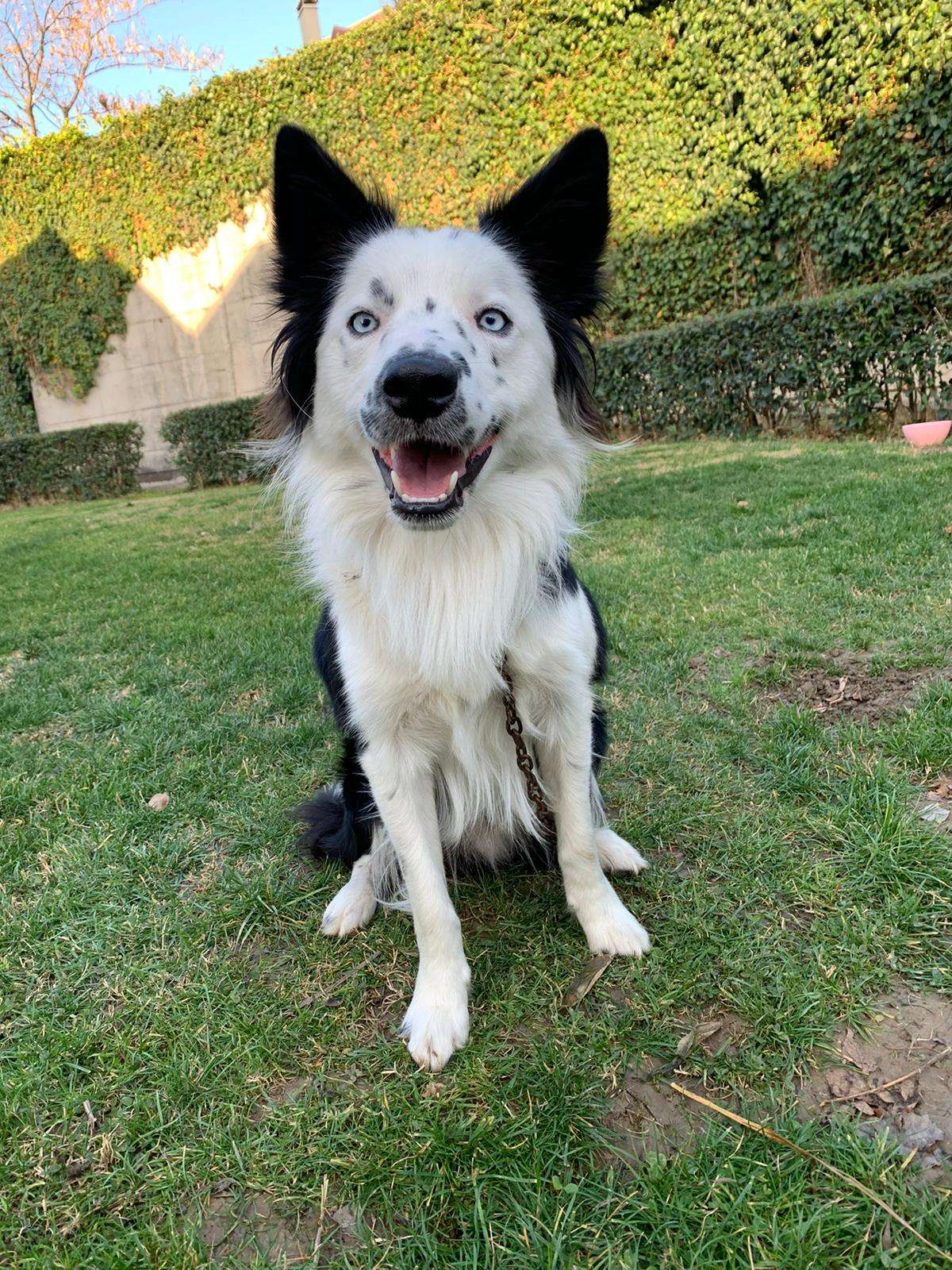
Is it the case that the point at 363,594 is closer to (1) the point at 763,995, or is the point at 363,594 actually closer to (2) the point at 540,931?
(2) the point at 540,931

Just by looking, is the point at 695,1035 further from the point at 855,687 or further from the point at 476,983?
the point at 855,687

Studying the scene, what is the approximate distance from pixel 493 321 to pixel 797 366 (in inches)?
287

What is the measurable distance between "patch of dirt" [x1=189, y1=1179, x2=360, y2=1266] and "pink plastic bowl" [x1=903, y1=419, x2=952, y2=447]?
297 inches

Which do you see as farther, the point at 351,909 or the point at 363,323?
the point at 351,909

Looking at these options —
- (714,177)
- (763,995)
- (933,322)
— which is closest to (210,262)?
(714,177)

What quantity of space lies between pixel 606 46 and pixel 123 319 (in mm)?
10588

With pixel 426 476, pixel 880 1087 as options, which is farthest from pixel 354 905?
pixel 880 1087

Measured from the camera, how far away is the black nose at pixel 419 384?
165 centimetres

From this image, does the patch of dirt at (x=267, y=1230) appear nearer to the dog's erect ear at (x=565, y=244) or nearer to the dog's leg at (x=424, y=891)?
the dog's leg at (x=424, y=891)

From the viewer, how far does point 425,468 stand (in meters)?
1.80

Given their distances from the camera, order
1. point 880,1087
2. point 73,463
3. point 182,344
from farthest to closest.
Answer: point 182,344 → point 73,463 → point 880,1087

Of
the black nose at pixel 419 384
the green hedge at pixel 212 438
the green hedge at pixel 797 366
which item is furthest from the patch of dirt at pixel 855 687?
the green hedge at pixel 212 438

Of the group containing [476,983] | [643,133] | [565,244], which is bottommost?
[476,983]

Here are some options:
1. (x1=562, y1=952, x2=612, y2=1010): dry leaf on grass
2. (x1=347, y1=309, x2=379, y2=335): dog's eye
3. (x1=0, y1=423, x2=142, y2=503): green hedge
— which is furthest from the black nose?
(x1=0, y1=423, x2=142, y2=503): green hedge
